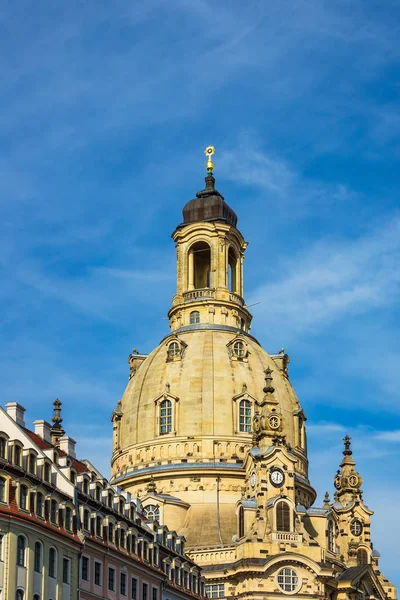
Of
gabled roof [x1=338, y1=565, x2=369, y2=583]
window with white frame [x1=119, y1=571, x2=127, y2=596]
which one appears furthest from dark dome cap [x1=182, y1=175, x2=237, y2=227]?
window with white frame [x1=119, y1=571, x2=127, y2=596]

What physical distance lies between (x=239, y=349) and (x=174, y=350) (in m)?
7.32

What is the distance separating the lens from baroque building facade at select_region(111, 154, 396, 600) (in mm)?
115250

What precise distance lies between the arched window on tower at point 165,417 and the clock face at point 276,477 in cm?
1583

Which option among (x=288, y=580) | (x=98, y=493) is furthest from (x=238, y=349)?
(x=98, y=493)

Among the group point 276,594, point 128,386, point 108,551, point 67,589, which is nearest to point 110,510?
point 108,551

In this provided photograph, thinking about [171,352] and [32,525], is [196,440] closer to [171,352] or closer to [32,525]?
[171,352]

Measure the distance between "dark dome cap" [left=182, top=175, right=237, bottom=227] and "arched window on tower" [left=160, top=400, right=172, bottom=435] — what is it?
26227 millimetres

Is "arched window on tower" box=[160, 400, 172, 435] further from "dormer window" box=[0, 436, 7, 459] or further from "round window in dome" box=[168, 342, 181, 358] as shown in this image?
"dormer window" box=[0, 436, 7, 459]

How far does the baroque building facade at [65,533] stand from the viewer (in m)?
60.7

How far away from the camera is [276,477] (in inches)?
4705

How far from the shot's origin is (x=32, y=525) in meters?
61.5

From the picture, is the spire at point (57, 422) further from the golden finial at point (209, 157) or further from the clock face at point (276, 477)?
the golden finial at point (209, 157)

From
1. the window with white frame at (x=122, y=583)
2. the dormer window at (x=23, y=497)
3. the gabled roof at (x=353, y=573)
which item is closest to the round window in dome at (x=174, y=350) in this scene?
the gabled roof at (x=353, y=573)

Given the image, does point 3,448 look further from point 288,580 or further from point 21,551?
point 288,580
